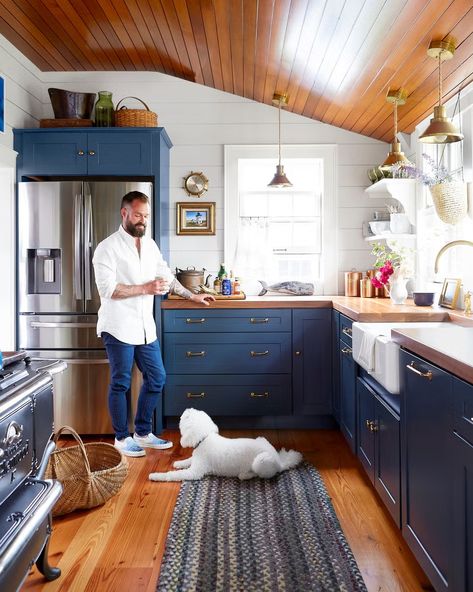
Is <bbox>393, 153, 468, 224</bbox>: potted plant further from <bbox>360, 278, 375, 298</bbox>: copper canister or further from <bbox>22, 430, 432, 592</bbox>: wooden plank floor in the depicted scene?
<bbox>22, 430, 432, 592</bbox>: wooden plank floor

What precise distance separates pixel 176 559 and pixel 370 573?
2.47 feet

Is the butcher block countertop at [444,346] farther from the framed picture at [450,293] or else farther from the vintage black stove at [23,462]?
the vintage black stove at [23,462]

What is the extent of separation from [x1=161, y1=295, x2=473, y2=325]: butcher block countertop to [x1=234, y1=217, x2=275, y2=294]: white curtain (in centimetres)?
59

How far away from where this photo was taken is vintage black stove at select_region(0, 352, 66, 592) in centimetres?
148

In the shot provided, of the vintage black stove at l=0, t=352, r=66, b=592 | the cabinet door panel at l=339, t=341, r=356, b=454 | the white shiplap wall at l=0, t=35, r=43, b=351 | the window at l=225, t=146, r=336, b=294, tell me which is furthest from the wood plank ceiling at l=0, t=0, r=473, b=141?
the vintage black stove at l=0, t=352, r=66, b=592

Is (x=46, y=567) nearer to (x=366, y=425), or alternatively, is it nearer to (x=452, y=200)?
(x=366, y=425)

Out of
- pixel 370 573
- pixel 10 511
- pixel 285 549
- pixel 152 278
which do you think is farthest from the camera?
pixel 152 278

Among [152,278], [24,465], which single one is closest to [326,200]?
[152,278]

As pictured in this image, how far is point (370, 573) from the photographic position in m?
2.12

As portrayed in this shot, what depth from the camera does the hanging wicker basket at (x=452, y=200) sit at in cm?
308

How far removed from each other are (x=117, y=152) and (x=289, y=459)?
2377 millimetres

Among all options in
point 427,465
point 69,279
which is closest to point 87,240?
point 69,279

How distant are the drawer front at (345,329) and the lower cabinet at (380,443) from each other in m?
0.37

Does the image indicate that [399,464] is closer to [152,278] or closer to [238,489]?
[238,489]
